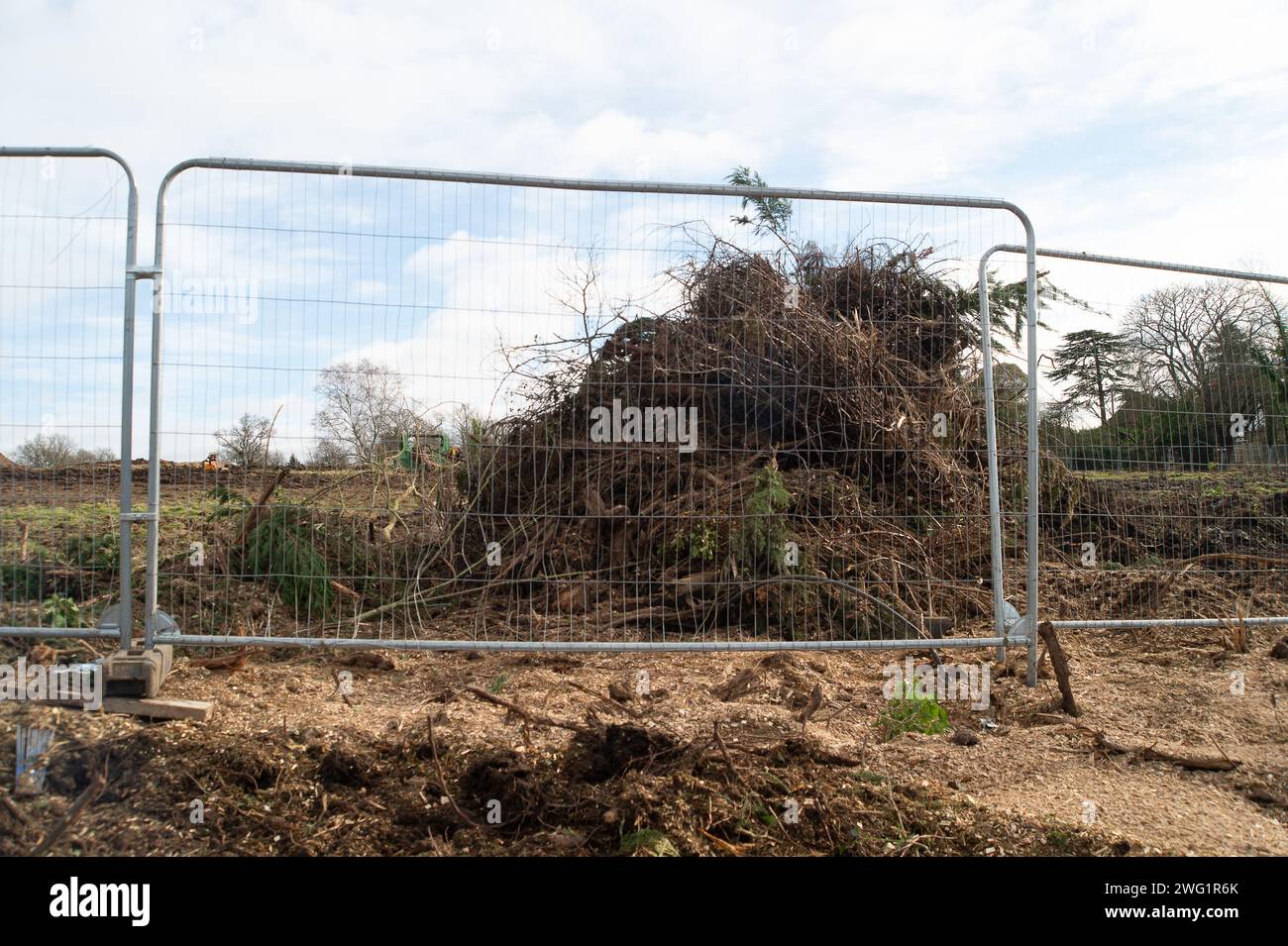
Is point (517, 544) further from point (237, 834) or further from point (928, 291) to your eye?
point (928, 291)

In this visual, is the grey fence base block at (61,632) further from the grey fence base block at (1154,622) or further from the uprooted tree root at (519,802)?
the grey fence base block at (1154,622)

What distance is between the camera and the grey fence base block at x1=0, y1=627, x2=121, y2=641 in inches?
177

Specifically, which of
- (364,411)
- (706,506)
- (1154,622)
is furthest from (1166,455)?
(364,411)

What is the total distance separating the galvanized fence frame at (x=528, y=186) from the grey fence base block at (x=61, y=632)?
19 centimetres

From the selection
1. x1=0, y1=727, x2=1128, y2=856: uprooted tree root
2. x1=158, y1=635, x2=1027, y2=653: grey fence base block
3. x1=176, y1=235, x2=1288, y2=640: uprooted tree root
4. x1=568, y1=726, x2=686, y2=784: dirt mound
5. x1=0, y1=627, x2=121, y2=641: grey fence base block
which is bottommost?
x1=0, y1=727, x2=1128, y2=856: uprooted tree root

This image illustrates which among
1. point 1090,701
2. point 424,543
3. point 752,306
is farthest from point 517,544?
point 1090,701

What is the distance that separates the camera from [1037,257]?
210 inches

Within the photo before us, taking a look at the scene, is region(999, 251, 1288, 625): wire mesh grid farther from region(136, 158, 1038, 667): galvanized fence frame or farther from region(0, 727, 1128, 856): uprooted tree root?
region(0, 727, 1128, 856): uprooted tree root

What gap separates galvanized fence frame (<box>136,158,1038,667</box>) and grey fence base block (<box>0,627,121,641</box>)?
0.62 ft

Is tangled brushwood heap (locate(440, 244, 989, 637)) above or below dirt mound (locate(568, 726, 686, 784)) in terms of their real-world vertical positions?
above

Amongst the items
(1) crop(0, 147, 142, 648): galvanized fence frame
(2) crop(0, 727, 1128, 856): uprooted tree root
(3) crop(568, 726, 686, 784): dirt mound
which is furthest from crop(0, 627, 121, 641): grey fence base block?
(3) crop(568, 726, 686, 784): dirt mound

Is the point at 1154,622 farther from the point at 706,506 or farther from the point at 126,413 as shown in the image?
the point at 126,413
